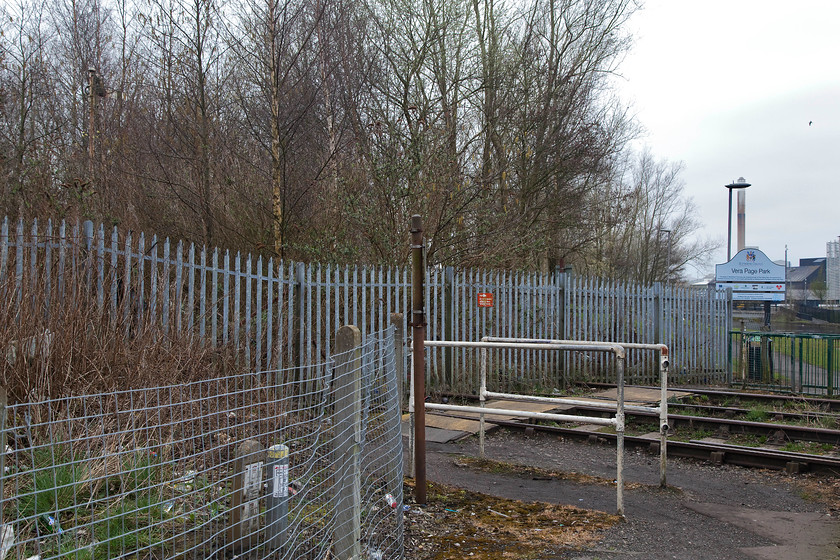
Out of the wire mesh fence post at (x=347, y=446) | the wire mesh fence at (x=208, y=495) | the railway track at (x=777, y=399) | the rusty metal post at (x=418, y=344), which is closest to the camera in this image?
the wire mesh fence at (x=208, y=495)

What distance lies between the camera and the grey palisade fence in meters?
7.79

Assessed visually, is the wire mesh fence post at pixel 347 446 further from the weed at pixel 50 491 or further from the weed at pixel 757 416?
the weed at pixel 757 416

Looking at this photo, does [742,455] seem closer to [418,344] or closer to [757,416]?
[757,416]

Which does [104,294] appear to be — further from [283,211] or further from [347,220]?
[347,220]

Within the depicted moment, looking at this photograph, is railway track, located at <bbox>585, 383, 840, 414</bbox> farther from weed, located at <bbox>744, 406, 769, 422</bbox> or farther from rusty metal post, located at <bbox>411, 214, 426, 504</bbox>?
rusty metal post, located at <bbox>411, 214, 426, 504</bbox>

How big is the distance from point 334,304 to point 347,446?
793 cm

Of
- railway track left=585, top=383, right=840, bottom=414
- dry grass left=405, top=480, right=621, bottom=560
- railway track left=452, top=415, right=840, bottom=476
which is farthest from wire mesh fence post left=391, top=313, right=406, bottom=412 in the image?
railway track left=585, top=383, right=840, bottom=414

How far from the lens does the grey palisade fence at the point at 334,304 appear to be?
7.79 m

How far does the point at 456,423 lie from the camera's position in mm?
10062

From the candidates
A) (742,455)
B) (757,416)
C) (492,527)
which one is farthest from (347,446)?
(757,416)

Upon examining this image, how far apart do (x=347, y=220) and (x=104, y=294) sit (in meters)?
6.61

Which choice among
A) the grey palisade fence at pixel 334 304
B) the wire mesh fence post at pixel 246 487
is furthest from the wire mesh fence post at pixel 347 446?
the grey palisade fence at pixel 334 304

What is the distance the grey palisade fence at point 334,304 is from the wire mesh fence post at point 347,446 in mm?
3577

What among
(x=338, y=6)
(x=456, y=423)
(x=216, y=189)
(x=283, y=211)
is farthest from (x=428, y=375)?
(x=338, y=6)
